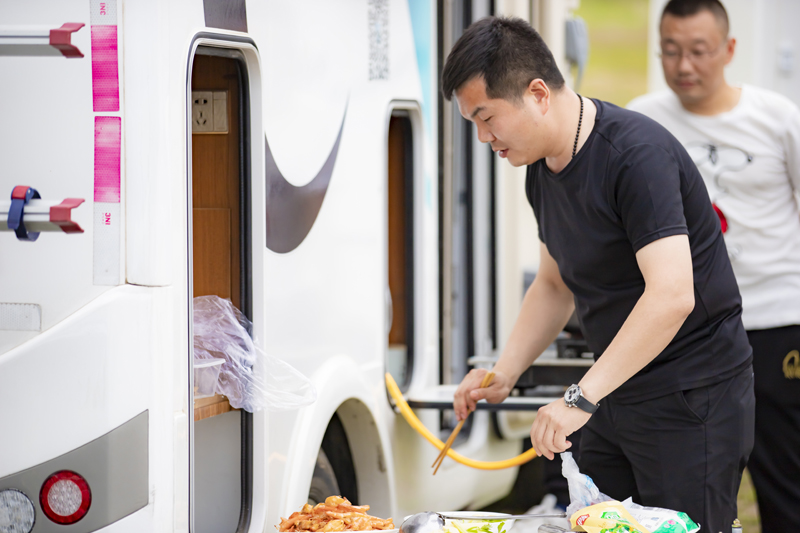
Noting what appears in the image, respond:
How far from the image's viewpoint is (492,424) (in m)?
3.91

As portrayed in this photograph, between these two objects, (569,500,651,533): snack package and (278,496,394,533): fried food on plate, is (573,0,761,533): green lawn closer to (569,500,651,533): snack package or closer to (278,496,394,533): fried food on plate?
(278,496,394,533): fried food on plate

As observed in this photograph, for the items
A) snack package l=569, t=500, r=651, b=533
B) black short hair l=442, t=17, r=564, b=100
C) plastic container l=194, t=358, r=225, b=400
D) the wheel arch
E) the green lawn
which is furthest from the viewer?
the green lawn

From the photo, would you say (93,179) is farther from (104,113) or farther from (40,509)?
(40,509)

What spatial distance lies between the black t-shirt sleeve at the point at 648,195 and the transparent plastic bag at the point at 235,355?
37.6 inches

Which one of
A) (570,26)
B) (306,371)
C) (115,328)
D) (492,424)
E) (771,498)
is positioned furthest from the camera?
(570,26)

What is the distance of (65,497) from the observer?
178cm

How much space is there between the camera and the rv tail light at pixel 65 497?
1.77 meters

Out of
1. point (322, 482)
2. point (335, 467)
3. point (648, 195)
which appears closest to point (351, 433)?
point (335, 467)

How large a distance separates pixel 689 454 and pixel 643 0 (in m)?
19.7

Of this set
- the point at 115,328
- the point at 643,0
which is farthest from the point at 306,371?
the point at 643,0

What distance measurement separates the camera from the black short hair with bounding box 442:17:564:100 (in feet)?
6.54

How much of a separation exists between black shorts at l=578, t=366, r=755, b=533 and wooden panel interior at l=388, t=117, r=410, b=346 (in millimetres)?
1436

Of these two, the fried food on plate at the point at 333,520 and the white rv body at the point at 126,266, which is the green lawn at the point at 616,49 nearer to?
the white rv body at the point at 126,266

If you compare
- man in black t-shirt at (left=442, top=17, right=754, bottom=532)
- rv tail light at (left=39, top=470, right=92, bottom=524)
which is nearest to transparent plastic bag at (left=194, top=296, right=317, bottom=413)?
rv tail light at (left=39, top=470, right=92, bottom=524)
